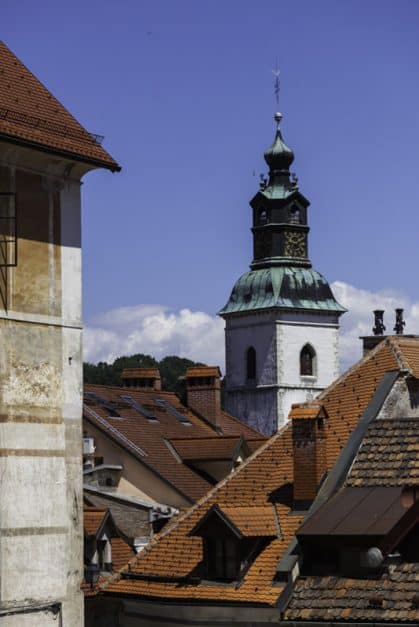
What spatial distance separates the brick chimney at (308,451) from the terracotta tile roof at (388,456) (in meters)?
0.95

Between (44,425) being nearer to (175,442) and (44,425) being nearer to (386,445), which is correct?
(386,445)

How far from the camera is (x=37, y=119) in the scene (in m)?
28.7

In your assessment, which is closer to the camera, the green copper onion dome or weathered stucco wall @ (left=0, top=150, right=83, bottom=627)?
weathered stucco wall @ (left=0, top=150, right=83, bottom=627)

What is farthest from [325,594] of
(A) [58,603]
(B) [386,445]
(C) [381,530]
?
(A) [58,603]

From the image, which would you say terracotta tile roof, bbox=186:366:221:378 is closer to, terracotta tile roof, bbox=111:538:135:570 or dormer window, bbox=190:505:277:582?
terracotta tile roof, bbox=111:538:135:570

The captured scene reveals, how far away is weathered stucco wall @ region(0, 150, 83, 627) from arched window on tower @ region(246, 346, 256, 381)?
95.2 metres

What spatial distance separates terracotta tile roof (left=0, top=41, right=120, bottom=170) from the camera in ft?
92.0

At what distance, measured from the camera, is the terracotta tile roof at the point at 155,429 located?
48.1m

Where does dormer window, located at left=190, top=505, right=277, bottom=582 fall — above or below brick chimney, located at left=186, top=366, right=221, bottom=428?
below

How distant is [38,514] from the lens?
28219mm

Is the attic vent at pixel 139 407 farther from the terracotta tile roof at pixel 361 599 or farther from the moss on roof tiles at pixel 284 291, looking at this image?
the moss on roof tiles at pixel 284 291

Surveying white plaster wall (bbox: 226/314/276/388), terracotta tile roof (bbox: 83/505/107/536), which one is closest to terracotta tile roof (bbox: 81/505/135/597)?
terracotta tile roof (bbox: 83/505/107/536)

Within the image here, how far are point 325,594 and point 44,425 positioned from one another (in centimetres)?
575

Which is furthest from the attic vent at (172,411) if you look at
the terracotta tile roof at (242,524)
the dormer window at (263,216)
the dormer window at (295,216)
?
the dormer window at (263,216)
